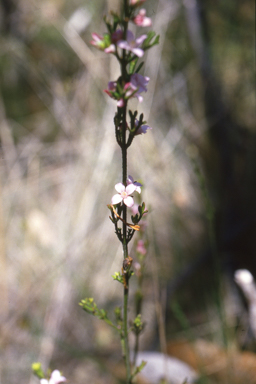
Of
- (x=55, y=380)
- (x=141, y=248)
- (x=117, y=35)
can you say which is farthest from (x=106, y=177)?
(x=117, y=35)

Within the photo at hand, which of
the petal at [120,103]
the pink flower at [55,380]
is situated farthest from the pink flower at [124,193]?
the pink flower at [55,380]

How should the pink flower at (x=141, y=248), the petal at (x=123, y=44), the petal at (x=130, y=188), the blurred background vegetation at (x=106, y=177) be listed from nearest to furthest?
the petal at (x=123, y=44)
the petal at (x=130, y=188)
the pink flower at (x=141, y=248)
the blurred background vegetation at (x=106, y=177)

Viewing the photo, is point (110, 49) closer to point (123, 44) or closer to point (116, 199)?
point (123, 44)

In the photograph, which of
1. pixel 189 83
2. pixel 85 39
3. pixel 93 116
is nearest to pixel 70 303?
pixel 93 116

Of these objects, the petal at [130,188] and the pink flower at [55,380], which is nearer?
the petal at [130,188]

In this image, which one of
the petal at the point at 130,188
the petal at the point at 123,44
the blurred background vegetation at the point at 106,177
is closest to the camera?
the petal at the point at 123,44

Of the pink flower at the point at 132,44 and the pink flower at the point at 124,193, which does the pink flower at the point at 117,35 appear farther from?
the pink flower at the point at 124,193
